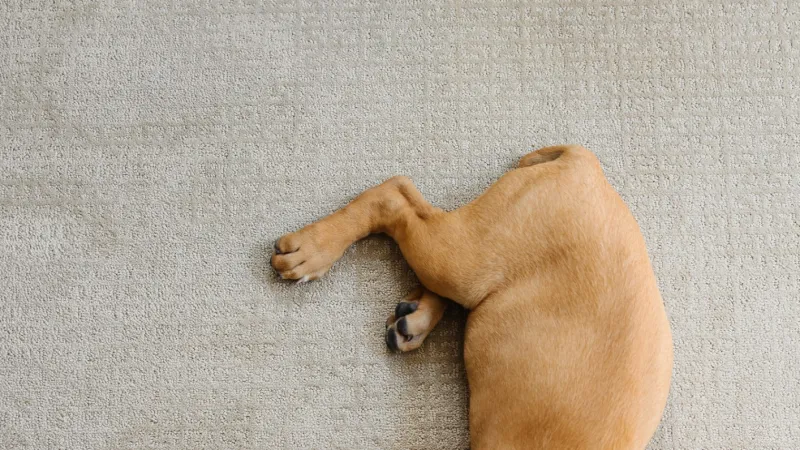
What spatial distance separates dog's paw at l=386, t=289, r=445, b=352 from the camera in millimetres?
1754

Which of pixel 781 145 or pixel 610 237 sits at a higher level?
pixel 610 237

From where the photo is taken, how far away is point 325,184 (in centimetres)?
187

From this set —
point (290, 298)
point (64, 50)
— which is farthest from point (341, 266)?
point (64, 50)

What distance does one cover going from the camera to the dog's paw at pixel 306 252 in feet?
5.77

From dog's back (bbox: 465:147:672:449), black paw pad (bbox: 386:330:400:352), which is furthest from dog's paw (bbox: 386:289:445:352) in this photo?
dog's back (bbox: 465:147:672:449)

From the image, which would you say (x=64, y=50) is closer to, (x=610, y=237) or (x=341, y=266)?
(x=341, y=266)

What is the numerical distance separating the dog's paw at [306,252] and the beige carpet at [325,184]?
0.07m

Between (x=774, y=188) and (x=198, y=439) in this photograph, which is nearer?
(x=198, y=439)

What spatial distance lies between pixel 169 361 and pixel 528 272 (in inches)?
37.5

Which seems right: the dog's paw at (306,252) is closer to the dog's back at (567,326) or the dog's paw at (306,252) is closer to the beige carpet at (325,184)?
the beige carpet at (325,184)

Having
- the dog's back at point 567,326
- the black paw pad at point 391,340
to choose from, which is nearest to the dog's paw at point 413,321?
the black paw pad at point 391,340

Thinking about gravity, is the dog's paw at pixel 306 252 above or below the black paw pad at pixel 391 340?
above

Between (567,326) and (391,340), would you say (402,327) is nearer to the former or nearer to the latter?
(391,340)

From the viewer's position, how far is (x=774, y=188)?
6.34 ft
